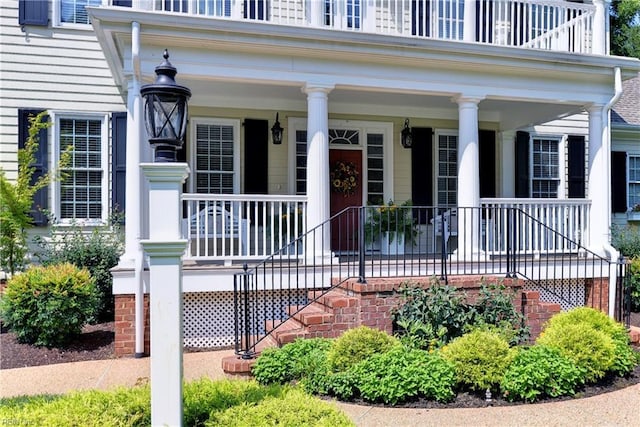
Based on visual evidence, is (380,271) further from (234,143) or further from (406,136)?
(406,136)

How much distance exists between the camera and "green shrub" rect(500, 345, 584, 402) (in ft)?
15.8

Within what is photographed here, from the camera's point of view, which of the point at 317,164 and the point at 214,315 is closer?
the point at 214,315

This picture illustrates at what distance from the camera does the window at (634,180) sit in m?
12.6

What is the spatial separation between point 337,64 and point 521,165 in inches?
224

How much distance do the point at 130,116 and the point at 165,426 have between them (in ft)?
15.5

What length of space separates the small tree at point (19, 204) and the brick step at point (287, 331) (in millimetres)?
4558

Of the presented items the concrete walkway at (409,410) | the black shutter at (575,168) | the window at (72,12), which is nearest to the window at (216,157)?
the window at (72,12)

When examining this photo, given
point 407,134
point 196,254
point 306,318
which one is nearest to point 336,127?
point 407,134

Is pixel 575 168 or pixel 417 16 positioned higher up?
pixel 417 16

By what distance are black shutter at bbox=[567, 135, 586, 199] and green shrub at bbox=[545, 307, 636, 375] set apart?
608cm

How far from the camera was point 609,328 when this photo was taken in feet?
20.0

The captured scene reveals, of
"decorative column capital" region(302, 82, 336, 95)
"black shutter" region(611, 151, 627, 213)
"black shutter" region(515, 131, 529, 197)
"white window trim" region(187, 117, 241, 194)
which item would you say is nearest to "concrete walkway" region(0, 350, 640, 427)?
"decorative column capital" region(302, 82, 336, 95)

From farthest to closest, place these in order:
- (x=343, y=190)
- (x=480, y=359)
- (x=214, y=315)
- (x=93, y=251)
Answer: (x=343, y=190), (x=93, y=251), (x=214, y=315), (x=480, y=359)

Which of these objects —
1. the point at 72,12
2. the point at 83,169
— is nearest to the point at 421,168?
the point at 83,169
